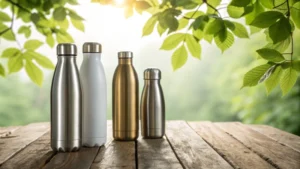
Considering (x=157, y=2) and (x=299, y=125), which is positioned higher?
(x=157, y=2)

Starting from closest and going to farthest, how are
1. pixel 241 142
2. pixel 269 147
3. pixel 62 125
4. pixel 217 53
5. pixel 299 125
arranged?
pixel 62 125 → pixel 269 147 → pixel 241 142 → pixel 299 125 → pixel 217 53

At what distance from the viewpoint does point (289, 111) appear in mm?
6309

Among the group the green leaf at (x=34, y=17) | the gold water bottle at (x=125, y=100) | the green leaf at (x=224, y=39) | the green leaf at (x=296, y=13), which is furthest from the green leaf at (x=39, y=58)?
the green leaf at (x=296, y=13)

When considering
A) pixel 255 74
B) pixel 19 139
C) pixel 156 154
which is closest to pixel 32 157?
pixel 156 154

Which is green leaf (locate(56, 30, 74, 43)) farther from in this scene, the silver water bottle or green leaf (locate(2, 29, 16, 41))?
the silver water bottle

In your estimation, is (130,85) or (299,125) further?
(299,125)

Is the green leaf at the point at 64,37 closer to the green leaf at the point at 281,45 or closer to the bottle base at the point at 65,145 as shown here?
the bottle base at the point at 65,145

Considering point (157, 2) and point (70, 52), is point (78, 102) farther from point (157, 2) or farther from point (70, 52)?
point (157, 2)

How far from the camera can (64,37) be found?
174 centimetres

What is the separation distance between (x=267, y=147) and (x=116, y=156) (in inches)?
21.3

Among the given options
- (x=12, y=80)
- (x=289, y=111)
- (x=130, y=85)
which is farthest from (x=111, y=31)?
(x=130, y=85)

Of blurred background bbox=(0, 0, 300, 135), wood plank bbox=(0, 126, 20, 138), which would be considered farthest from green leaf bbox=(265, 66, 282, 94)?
blurred background bbox=(0, 0, 300, 135)

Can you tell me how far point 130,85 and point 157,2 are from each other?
0.39 m

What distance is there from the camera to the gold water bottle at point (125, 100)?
1.65 meters
